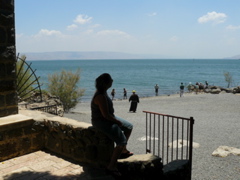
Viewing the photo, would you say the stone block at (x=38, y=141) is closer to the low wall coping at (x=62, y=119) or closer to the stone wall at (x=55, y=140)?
the stone wall at (x=55, y=140)

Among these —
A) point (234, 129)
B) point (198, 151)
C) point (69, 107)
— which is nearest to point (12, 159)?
point (198, 151)

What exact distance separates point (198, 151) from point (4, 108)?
7242 millimetres

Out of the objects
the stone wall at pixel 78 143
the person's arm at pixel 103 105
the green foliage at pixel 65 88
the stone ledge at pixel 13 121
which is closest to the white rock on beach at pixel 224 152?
the stone wall at pixel 78 143

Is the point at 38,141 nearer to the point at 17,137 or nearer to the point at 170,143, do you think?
the point at 17,137

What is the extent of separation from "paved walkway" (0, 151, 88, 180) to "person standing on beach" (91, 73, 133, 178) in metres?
0.52

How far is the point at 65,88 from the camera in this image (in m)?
22.2

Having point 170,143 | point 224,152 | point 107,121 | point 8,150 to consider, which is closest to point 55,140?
point 8,150

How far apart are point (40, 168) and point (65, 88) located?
18.5 m

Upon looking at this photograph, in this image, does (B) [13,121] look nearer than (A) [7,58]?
Yes

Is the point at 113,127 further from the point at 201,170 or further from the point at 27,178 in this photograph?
the point at 201,170

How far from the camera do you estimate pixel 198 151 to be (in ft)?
30.6

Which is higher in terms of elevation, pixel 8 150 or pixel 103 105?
pixel 103 105

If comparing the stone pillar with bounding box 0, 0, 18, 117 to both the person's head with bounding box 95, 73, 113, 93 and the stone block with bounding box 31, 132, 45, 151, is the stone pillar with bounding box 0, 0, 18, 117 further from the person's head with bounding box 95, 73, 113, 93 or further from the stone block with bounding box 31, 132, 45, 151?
the person's head with bounding box 95, 73, 113, 93

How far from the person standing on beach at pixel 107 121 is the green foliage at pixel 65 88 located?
60.7 feet
